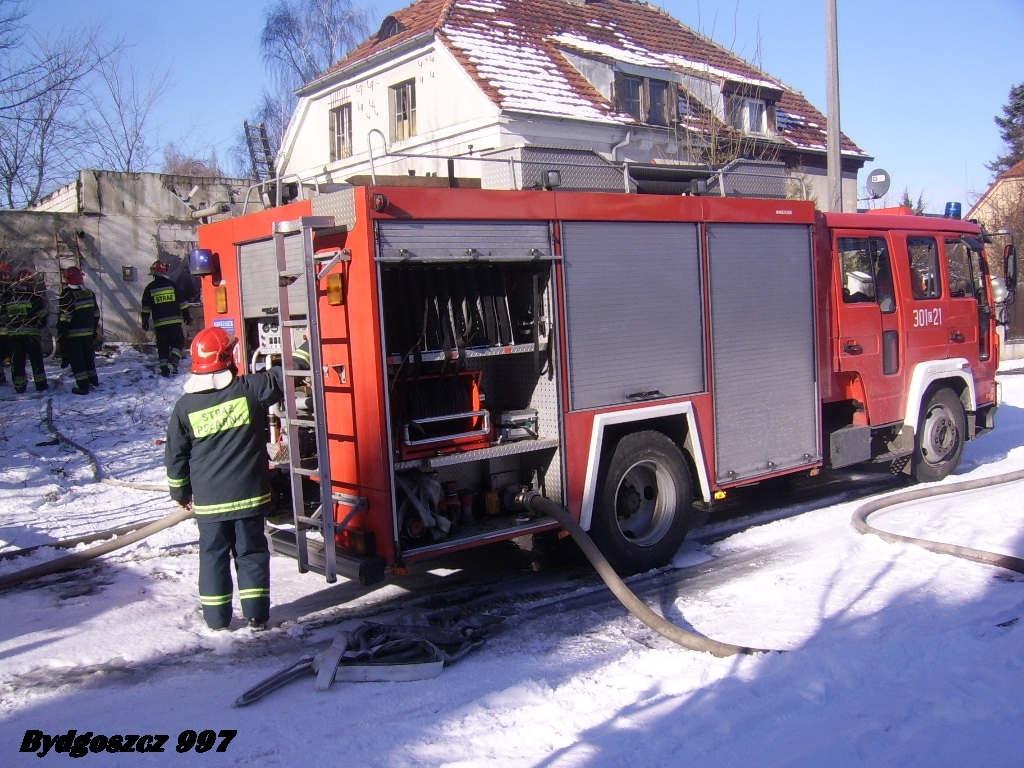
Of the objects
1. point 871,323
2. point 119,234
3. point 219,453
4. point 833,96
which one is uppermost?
point 833,96

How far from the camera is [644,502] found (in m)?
6.49

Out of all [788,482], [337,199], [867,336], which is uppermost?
[337,199]

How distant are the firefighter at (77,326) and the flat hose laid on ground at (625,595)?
7688mm

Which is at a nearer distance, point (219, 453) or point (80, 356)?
point (219, 453)

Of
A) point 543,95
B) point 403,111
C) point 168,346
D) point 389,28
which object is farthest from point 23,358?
point 389,28

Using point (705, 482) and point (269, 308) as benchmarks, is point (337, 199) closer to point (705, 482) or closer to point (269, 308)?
point (269, 308)

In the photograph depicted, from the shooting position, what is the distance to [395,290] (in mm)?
5398

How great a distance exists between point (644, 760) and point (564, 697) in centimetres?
73

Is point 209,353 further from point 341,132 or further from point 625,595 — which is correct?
point 341,132

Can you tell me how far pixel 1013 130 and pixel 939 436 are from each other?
1750 inches

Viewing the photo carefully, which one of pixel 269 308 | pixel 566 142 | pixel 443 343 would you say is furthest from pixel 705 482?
pixel 566 142

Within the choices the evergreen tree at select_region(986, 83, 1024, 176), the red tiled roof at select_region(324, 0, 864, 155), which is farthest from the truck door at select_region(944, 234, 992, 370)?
the evergreen tree at select_region(986, 83, 1024, 176)

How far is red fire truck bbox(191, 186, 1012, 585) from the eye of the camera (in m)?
5.09

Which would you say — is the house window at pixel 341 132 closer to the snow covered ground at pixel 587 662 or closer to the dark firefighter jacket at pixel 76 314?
the dark firefighter jacket at pixel 76 314
